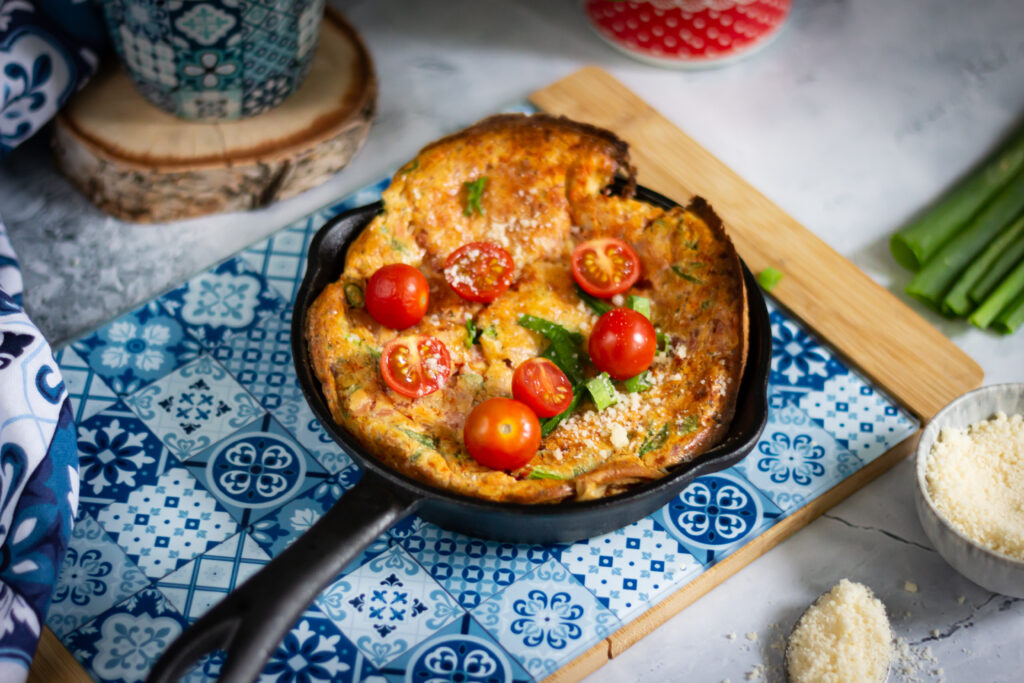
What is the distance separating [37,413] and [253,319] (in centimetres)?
76

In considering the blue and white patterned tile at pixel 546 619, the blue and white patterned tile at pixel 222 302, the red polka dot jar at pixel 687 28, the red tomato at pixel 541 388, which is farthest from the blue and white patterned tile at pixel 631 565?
the red polka dot jar at pixel 687 28

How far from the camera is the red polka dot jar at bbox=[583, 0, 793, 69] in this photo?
151 inches

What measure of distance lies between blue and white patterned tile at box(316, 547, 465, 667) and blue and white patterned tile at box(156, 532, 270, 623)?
0.21 metres

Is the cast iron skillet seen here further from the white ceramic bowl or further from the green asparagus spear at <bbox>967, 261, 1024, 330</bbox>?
the green asparagus spear at <bbox>967, 261, 1024, 330</bbox>

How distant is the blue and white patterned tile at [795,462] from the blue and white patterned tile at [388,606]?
0.87m

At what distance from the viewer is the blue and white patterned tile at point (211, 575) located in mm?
2557

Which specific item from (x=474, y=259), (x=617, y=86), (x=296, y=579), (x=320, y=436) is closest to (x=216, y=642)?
(x=296, y=579)

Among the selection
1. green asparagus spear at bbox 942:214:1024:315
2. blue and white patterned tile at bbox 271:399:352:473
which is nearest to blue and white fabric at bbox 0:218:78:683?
blue and white patterned tile at bbox 271:399:352:473

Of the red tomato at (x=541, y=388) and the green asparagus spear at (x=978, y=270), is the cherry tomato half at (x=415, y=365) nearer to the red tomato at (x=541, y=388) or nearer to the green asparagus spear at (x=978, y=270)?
the red tomato at (x=541, y=388)

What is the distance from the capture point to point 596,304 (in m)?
2.79

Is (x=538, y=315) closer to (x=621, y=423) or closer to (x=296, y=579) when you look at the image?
(x=621, y=423)

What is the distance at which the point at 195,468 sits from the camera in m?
2.81

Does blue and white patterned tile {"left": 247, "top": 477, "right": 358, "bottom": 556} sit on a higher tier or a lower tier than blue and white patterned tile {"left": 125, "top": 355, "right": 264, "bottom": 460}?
lower

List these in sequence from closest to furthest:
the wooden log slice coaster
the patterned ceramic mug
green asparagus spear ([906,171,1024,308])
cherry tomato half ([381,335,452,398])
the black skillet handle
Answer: the black skillet handle → cherry tomato half ([381,335,452,398]) → the patterned ceramic mug → green asparagus spear ([906,171,1024,308]) → the wooden log slice coaster
